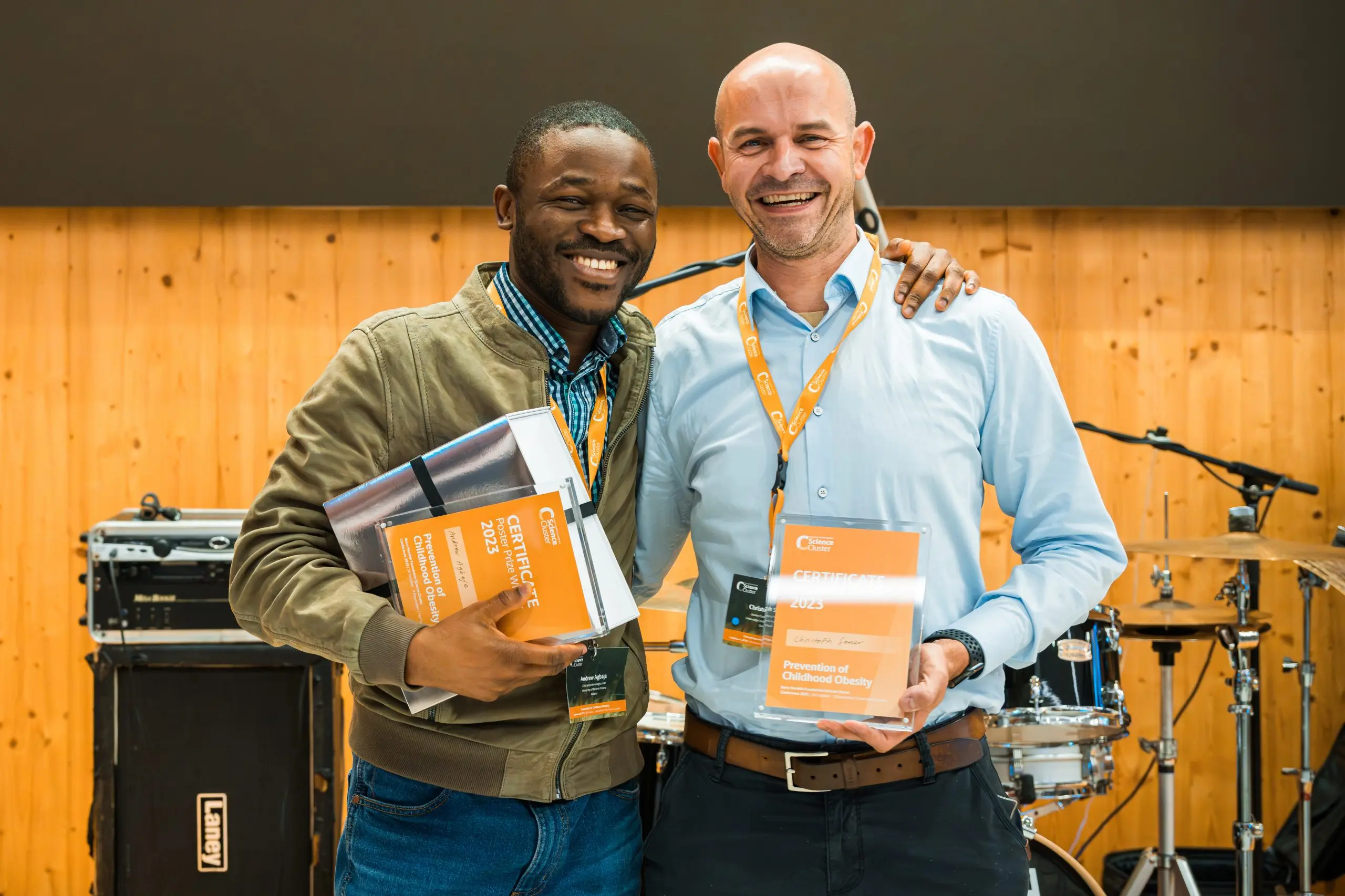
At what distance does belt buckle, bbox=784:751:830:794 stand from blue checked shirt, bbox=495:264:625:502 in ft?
1.34

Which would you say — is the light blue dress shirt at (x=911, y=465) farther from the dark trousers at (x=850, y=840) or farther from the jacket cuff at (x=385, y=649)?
the jacket cuff at (x=385, y=649)

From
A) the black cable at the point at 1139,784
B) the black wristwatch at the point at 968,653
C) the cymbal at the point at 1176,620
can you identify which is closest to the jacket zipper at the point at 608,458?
the black wristwatch at the point at 968,653

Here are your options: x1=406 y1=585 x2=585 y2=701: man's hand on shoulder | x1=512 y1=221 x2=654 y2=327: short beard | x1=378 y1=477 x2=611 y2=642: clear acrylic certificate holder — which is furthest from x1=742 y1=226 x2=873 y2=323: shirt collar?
x1=406 y1=585 x2=585 y2=701: man's hand on shoulder

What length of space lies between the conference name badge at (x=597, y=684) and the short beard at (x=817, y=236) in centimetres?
56

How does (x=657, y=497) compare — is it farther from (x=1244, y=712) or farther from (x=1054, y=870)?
(x=1244, y=712)

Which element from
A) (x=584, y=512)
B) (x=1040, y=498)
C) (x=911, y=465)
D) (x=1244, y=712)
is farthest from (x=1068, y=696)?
(x=584, y=512)

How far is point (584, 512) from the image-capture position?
1256mm

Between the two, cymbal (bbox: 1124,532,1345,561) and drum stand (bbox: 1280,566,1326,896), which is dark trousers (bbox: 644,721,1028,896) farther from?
drum stand (bbox: 1280,566,1326,896)

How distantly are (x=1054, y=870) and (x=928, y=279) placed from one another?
1.79 meters

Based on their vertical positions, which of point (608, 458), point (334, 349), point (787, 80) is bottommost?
point (608, 458)

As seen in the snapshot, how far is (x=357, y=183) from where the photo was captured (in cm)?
347

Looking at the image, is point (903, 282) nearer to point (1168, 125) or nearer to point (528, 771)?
point (528, 771)

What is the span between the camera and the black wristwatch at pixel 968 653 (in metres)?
1.29

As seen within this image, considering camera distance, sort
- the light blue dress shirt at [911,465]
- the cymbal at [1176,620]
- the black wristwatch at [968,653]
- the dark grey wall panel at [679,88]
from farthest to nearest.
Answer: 1. the dark grey wall panel at [679,88]
2. the cymbal at [1176,620]
3. the light blue dress shirt at [911,465]
4. the black wristwatch at [968,653]
